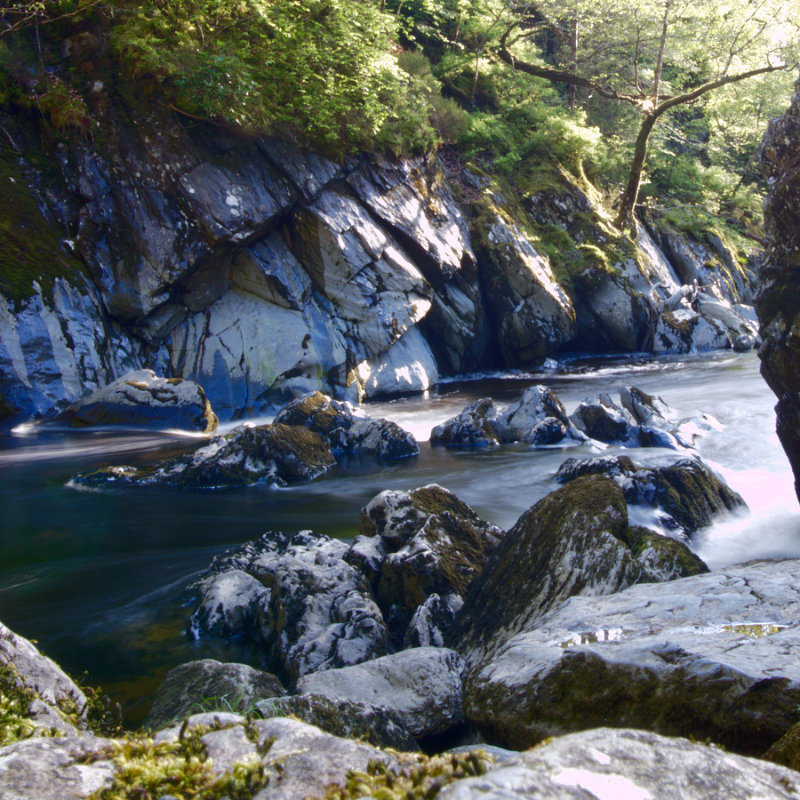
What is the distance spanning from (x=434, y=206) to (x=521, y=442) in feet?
30.1

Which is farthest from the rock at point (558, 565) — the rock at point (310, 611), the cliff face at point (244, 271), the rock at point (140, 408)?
the cliff face at point (244, 271)

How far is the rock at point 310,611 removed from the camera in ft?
14.5

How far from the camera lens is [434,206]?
726 inches

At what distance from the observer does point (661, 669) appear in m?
2.35

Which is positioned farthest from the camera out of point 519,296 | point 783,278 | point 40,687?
point 519,296

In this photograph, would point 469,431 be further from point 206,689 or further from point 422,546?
point 206,689

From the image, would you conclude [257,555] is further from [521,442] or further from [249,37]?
[249,37]

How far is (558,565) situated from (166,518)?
17.8 ft

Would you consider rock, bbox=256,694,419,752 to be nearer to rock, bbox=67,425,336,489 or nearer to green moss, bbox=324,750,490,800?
green moss, bbox=324,750,490,800

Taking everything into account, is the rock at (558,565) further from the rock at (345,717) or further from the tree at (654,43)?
the tree at (654,43)

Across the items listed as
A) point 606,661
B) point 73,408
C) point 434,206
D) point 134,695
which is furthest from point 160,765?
point 434,206

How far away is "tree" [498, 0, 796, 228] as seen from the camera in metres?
19.7

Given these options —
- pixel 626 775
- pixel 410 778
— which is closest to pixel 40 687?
pixel 410 778

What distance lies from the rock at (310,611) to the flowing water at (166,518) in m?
0.36
